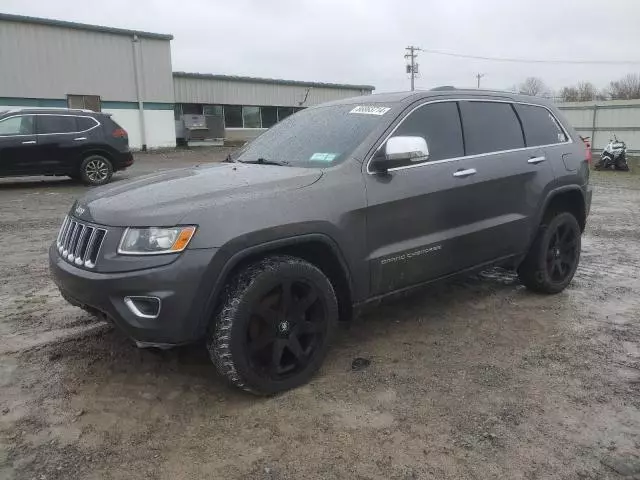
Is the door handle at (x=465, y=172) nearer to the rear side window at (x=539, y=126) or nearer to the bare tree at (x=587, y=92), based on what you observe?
the rear side window at (x=539, y=126)

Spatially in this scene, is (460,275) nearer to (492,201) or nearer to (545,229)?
(492,201)

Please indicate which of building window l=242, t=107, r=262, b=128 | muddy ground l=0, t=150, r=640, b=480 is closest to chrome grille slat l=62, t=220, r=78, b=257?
muddy ground l=0, t=150, r=640, b=480

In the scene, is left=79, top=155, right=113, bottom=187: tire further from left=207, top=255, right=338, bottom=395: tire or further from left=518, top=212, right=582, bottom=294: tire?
left=207, top=255, right=338, bottom=395: tire

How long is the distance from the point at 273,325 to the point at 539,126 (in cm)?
312

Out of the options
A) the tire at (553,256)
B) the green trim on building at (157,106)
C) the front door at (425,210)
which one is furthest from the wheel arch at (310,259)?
the green trim on building at (157,106)

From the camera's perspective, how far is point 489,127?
4309mm

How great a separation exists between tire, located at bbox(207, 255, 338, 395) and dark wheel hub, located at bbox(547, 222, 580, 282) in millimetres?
2467

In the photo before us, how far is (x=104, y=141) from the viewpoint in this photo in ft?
41.7

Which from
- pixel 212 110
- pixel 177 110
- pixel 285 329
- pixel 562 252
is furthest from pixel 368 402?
pixel 212 110

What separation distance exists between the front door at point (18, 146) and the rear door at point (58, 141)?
0.52 feet

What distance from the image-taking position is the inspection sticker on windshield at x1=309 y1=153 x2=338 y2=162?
3509 mm

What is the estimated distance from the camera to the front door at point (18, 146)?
38.2ft

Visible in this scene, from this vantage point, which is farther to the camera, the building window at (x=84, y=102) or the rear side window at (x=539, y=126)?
the building window at (x=84, y=102)

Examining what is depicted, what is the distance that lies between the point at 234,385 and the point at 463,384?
1.34 meters
